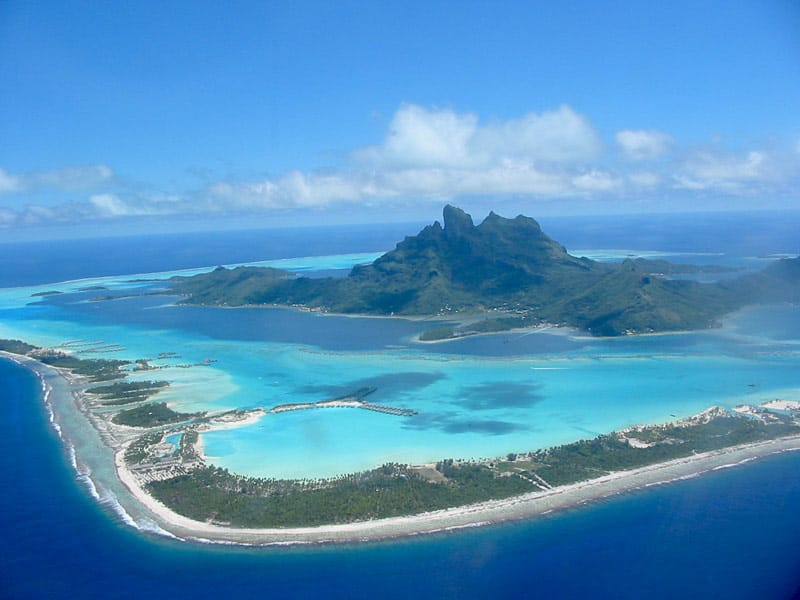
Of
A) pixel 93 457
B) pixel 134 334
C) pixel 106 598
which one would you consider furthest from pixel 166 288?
pixel 106 598

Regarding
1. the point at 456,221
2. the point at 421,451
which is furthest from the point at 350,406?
the point at 456,221

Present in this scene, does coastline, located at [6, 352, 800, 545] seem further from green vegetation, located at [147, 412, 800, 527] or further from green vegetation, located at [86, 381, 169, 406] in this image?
green vegetation, located at [86, 381, 169, 406]

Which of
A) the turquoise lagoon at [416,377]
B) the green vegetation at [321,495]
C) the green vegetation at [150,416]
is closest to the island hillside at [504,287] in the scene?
the turquoise lagoon at [416,377]

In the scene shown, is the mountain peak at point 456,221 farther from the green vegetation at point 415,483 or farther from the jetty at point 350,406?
the green vegetation at point 415,483

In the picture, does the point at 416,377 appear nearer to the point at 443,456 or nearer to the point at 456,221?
the point at 443,456

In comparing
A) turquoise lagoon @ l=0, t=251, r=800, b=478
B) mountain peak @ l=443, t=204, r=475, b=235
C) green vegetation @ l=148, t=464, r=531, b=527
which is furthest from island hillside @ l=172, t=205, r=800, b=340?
green vegetation @ l=148, t=464, r=531, b=527

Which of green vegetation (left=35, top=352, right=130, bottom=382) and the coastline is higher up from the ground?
green vegetation (left=35, top=352, right=130, bottom=382)
